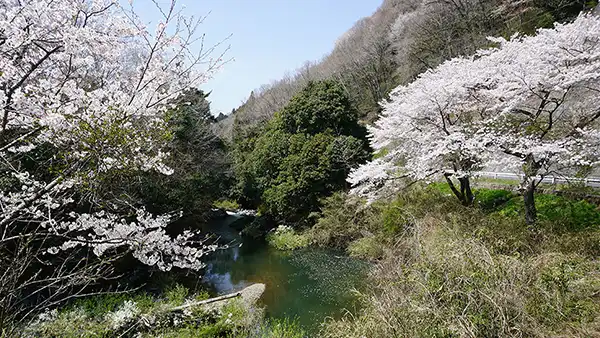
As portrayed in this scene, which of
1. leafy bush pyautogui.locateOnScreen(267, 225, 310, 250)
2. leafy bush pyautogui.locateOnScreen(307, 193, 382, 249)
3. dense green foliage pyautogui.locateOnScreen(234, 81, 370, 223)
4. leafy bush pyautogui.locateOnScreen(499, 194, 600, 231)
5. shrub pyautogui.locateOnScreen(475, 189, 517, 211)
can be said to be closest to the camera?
leafy bush pyautogui.locateOnScreen(499, 194, 600, 231)

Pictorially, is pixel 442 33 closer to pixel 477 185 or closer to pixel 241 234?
pixel 477 185

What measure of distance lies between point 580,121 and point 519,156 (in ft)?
4.82

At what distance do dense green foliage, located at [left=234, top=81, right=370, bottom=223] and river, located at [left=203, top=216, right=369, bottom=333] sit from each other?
2.48m

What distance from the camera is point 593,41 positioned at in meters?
6.30

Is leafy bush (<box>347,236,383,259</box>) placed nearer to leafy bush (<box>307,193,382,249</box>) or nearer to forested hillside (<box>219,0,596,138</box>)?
leafy bush (<box>307,193,382,249</box>)

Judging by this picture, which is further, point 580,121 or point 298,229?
point 298,229

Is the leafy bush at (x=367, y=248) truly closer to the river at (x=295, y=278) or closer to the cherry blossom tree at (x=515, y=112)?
the river at (x=295, y=278)

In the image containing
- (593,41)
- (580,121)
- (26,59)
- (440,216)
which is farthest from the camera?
(440,216)

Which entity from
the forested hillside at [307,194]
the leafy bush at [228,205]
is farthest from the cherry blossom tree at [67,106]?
the leafy bush at [228,205]

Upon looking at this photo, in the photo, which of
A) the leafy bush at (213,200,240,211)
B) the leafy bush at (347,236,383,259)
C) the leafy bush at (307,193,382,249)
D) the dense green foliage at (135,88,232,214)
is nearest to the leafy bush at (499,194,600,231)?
the leafy bush at (347,236,383,259)

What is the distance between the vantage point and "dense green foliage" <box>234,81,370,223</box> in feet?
44.4

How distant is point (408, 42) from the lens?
2256 centimetres

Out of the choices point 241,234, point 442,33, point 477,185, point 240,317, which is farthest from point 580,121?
point 442,33

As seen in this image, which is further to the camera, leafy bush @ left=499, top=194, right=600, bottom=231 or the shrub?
the shrub
